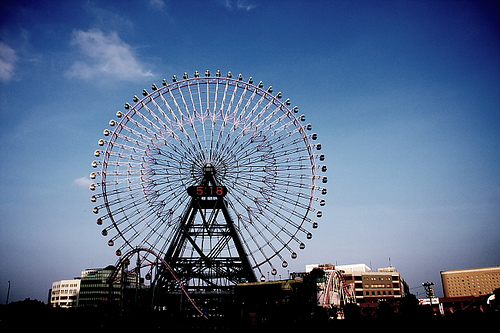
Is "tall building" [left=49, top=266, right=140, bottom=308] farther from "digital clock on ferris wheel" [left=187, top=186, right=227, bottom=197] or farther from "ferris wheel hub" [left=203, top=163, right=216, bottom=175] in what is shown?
"ferris wheel hub" [left=203, top=163, right=216, bottom=175]

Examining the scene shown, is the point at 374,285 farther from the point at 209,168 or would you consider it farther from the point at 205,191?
the point at 209,168

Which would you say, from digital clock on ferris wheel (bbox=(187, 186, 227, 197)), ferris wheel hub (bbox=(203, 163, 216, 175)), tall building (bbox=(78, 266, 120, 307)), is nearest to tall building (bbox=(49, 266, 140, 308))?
tall building (bbox=(78, 266, 120, 307))

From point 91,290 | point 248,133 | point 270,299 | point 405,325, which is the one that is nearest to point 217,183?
point 248,133

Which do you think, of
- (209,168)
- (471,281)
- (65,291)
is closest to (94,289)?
(65,291)

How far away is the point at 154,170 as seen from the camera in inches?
1649

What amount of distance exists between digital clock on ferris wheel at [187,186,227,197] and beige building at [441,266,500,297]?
164 m

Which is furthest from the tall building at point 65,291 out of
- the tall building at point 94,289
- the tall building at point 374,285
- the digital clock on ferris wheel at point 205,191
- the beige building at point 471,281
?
the beige building at point 471,281

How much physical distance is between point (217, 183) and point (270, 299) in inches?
566

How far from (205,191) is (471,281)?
580 feet

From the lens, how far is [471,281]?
17750cm

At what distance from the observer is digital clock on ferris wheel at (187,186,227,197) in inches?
1692

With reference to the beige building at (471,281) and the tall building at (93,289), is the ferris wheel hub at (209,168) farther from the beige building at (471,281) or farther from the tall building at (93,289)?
the beige building at (471,281)

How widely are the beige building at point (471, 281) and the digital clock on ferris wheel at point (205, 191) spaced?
163894mm

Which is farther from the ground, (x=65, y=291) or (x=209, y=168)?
(x=209, y=168)
